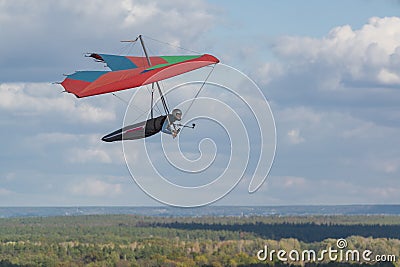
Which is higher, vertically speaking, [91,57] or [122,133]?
[91,57]

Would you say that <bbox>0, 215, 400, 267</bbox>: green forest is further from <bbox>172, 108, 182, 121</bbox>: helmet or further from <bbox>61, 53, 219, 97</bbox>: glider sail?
<bbox>172, 108, 182, 121</bbox>: helmet

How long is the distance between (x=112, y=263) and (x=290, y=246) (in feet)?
108

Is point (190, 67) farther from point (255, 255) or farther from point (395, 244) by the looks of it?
point (395, 244)

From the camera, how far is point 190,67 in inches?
1204

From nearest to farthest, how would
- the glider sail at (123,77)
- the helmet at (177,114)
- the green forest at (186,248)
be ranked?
the glider sail at (123,77)
the helmet at (177,114)
the green forest at (186,248)

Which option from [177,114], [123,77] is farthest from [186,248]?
[177,114]

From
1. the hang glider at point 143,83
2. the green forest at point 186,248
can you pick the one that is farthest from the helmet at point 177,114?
the green forest at point 186,248

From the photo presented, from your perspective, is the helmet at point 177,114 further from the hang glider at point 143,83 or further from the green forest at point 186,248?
the green forest at point 186,248

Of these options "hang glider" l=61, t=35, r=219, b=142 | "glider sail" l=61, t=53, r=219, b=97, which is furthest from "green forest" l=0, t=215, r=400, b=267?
"hang glider" l=61, t=35, r=219, b=142

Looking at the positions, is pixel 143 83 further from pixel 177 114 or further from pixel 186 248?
pixel 186 248

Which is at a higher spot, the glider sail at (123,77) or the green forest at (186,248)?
the glider sail at (123,77)

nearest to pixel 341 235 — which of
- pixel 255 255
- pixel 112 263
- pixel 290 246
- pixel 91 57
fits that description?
pixel 290 246

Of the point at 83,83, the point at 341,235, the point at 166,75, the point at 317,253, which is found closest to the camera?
the point at 166,75

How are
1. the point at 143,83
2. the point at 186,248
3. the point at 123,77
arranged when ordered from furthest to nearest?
1. the point at 186,248
2. the point at 123,77
3. the point at 143,83
